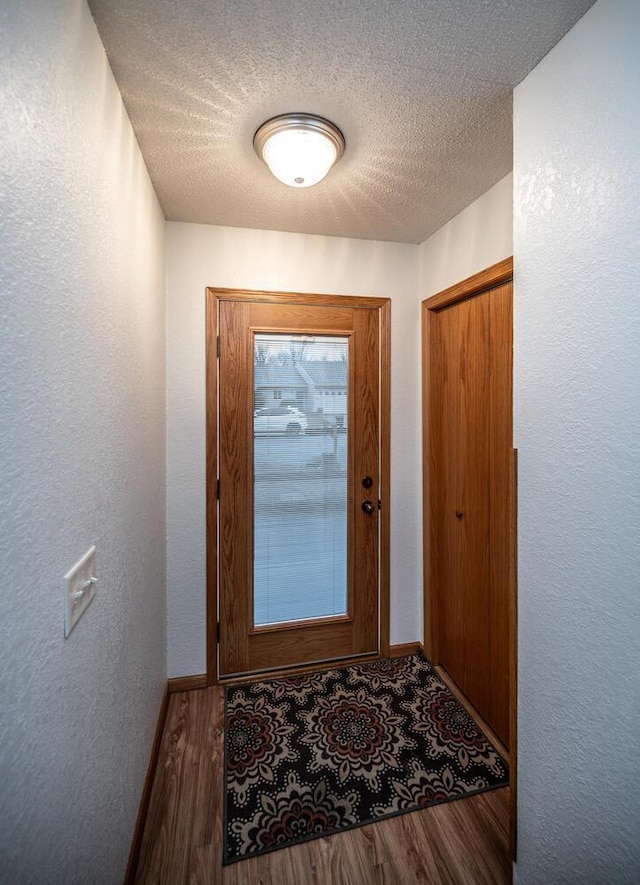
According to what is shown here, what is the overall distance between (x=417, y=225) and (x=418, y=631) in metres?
2.30

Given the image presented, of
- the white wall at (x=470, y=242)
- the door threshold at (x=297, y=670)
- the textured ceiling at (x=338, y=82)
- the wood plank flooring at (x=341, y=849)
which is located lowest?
the wood plank flooring at (x=341, y=849)

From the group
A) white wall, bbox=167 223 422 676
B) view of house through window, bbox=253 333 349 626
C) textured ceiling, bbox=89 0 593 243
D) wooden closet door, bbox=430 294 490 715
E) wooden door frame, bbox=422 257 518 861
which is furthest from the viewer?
view of house through window, bbox=253 333 349 626

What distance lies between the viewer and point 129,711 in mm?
1289

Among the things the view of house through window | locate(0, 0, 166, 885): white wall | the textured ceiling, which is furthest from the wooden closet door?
locate(0, 0, 166, 885): white wall

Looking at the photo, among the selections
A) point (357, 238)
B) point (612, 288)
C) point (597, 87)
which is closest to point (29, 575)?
point (612, 288)

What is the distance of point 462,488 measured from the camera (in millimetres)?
2068

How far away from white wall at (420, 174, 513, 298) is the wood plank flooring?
2.17 metres

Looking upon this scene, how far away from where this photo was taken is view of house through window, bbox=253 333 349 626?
2189mm

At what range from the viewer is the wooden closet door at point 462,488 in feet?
6.22

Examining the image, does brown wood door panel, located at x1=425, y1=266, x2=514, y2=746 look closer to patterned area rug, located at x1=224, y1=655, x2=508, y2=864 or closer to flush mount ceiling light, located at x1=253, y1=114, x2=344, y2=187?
patterned area rug, located at x1=224, y1=655, x2=508, y2=864

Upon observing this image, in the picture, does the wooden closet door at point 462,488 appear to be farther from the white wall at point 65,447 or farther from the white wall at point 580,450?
the white wall at point 65,447

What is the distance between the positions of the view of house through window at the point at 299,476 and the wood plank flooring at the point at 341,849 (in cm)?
86

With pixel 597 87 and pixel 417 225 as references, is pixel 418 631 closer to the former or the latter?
pixel 417 225

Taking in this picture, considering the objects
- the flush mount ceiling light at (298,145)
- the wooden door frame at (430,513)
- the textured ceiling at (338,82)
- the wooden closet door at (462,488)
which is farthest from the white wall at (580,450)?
the wooden closet door at (462,488)
